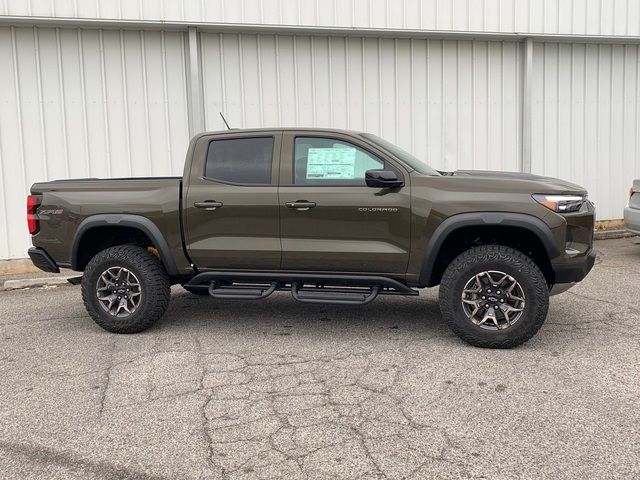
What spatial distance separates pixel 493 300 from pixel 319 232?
61.1 inches

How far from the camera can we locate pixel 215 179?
17.1ft

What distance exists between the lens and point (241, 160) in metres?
5.23

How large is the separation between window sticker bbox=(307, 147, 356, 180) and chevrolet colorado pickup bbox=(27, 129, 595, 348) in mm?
10

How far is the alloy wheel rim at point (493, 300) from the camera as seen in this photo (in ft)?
15.0

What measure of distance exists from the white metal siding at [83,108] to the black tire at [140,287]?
4.04 metres

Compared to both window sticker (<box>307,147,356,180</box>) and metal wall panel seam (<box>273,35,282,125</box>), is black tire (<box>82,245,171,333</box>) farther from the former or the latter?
metal wall panel seam (<box>273,35,282,125</box>)

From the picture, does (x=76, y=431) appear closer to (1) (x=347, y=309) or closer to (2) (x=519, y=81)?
(1) (x=347, y=309)

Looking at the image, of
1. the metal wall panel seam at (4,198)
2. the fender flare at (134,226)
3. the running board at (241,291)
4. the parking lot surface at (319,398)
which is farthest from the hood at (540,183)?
the metal wall panel seam at (4,198)

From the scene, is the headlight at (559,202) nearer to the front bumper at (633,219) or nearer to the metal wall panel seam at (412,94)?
the front bumper at (633,219)

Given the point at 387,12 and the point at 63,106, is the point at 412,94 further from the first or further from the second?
the point at 63,106

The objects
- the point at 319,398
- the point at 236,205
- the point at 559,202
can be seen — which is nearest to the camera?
the point at 319,398

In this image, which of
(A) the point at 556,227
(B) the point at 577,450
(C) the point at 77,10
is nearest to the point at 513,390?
(B) the point at 577,450

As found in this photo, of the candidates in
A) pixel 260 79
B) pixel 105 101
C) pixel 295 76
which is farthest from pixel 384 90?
pixel 105 101

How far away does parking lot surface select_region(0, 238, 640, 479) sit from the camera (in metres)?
2.99
